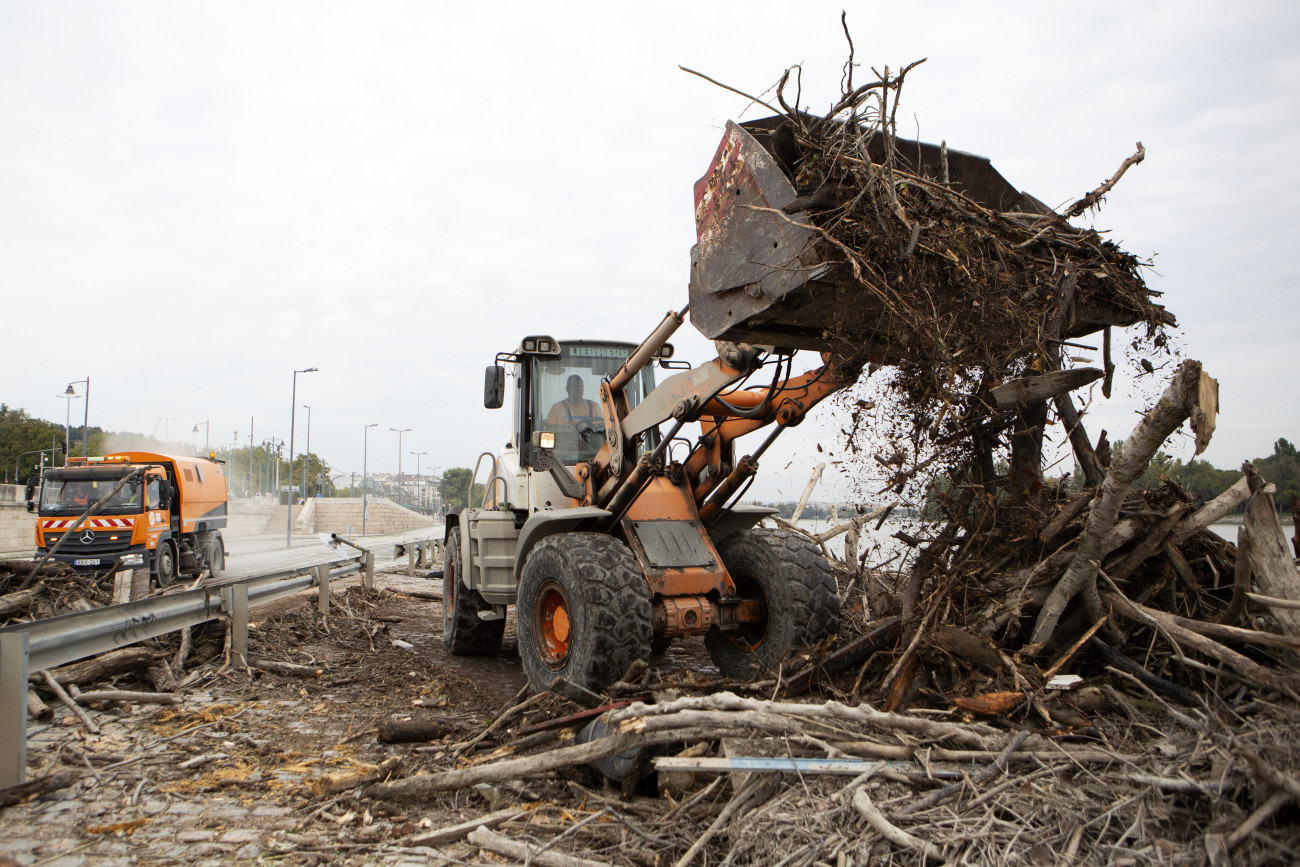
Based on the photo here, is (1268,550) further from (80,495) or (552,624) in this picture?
(80,495)

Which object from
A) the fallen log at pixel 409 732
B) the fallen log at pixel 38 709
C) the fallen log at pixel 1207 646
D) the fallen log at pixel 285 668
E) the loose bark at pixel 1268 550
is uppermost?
the loose bark at pixel 1268 550

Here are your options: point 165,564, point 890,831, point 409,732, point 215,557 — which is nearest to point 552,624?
point 409,732

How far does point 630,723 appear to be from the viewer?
11.5 ft

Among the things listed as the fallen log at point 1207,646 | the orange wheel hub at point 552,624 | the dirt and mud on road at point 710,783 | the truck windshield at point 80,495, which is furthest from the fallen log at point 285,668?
the truck windshield at point 80,495

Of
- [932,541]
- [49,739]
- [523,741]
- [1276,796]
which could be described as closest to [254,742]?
Answer: [49,739]

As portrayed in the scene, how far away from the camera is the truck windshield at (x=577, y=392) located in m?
7.07

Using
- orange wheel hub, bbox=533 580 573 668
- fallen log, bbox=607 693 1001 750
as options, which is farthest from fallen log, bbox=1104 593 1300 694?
orange wheel hub, bbox=533 580 573 668

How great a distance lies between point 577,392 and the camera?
24.0ft

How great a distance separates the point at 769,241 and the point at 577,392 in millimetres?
3609

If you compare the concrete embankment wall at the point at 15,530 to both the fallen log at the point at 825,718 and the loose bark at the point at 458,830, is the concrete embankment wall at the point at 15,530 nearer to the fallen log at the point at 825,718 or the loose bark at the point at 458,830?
the loose bark at the point at 458,830

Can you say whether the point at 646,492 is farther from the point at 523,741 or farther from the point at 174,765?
the point at 174,765

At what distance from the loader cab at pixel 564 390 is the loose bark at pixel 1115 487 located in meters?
3.56

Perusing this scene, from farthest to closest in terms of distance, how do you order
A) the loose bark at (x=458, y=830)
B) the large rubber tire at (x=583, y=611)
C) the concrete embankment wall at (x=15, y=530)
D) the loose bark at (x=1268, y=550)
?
the concrete embankment wall at (x=15, y=530), the large rubber tire at (x=583, y=611), the loose bark at (x=1268, y=550), the loose bark at (x=458, y=830)

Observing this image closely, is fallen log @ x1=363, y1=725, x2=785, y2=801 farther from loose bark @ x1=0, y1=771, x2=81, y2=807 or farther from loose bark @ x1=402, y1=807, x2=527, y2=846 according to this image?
loose bark @ x1=0, y1=771, x2=81, y2=807
